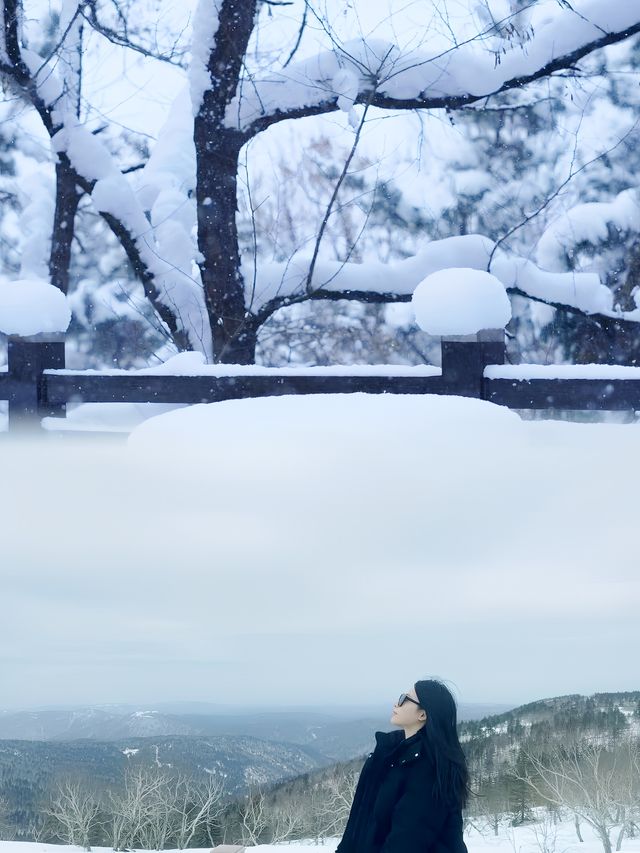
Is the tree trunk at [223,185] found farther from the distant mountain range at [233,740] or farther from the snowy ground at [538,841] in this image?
the snowy ground at [538,841]

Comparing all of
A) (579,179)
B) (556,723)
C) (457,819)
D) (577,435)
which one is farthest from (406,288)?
(579,179)

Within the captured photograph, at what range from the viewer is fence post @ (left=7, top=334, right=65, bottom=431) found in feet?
12.1

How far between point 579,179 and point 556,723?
5946mm

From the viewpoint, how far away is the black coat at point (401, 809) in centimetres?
216

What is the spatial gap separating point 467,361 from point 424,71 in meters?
2.93

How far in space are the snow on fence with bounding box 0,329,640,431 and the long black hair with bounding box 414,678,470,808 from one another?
129cm

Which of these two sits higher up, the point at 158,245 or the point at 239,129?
the point at 239,129

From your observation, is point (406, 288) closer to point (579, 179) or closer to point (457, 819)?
point (457, 819)

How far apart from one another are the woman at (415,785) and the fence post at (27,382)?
2.01m

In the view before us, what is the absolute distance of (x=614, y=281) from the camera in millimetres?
7984

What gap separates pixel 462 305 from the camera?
3.30 m

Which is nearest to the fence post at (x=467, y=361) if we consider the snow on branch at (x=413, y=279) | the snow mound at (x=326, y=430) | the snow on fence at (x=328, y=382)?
the snow on fence at (x=328, y=382)

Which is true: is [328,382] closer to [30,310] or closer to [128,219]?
[30,310]

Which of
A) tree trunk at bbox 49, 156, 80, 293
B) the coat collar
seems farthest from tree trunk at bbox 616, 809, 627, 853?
tree trunk at bbox 49, 156, 80, 293
